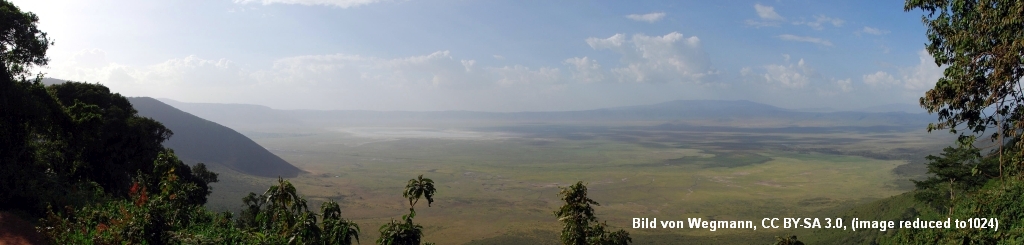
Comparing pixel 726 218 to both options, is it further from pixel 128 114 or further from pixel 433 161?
pixel 433 161

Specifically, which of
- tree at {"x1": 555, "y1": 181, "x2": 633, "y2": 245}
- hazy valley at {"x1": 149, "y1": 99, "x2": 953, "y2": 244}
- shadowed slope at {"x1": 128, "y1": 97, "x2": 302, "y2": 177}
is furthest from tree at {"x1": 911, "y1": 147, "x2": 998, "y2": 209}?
shadowed slope at {"x1": 128, "y1": 97, "x2": 302, "y2": 177}

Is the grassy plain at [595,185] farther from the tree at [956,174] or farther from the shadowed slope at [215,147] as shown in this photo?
the tree at [956,174]

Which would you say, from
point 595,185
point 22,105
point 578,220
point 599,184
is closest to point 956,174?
point 578,220

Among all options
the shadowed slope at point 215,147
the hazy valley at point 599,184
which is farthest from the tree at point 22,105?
the shadowed slope at point 215,147

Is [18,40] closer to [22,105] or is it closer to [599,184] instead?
[22,105]

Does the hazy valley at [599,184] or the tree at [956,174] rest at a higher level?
the tree at [956,174]

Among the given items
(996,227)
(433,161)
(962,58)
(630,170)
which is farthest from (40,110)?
(433,161)
